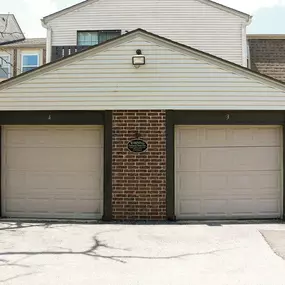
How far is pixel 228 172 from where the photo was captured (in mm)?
9680

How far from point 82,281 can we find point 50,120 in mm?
5099

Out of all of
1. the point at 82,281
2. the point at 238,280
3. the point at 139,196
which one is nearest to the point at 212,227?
the point at 139,196

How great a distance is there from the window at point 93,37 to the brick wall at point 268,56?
5.41 meters

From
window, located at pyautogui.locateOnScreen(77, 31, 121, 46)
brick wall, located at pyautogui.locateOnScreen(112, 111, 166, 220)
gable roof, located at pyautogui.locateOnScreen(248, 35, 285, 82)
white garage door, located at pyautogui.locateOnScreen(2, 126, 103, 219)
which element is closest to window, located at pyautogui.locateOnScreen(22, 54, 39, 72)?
window, located at pyautogui.locateOnScreen(77, 31, 121, 46)

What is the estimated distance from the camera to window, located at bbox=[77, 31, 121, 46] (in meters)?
15.7

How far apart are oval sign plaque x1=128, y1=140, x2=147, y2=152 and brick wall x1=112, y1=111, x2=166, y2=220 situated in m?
0.08

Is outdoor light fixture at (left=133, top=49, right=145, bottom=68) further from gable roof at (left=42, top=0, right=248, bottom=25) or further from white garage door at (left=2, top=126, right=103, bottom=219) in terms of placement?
gable roof at (left=42, top=0, right=248, bottom=25)

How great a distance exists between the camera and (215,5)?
608 inches

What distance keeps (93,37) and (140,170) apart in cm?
813

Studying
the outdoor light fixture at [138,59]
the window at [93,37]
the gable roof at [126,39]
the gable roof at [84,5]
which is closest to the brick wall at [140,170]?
the outdoor light fixture at [138,59]

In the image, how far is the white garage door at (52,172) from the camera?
9.70 metres

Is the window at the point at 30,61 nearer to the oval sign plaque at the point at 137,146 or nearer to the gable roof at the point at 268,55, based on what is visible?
the gable roof at the point at 268,55

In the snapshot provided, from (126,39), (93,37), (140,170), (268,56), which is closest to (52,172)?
(140,170)

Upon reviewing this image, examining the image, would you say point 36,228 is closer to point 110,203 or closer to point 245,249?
point 110,203
